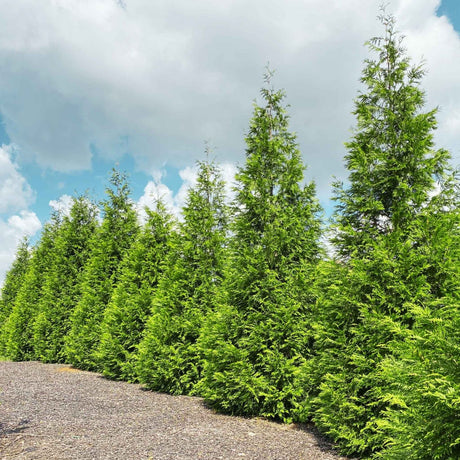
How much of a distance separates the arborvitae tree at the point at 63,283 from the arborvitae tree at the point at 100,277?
1.36 m

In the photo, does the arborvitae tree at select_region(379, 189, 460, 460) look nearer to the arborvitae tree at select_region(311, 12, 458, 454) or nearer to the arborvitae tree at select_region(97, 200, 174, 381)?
the arborvitae tree at select_region(311, 12, 458, 454)

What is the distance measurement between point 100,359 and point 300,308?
7334 millimetres

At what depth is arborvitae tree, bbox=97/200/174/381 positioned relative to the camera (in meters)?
10.5

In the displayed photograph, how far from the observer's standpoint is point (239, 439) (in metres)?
5.66

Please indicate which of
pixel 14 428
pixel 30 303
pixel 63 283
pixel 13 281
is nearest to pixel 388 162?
pixel 14 428

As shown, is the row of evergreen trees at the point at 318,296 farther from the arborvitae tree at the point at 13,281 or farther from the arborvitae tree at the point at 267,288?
the arborvitae tree at the point at 13,281

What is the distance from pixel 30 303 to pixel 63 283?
10.8ft

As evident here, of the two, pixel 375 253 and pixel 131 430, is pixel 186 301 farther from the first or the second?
pixel 375 253

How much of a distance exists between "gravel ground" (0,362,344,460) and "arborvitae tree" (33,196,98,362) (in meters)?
5.75

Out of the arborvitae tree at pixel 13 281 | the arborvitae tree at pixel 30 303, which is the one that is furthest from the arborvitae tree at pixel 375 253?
the arborvitae tree at pixel 13 281

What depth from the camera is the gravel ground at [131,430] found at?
5004mm

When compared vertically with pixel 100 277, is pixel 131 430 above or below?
below

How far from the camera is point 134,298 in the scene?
10656mm

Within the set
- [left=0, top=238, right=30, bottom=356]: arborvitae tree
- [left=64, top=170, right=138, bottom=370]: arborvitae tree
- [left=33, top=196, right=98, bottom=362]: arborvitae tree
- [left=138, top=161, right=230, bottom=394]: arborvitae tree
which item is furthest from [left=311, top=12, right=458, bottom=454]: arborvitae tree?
[left=0, top=238, right=30, bottom=356]: arborvitae tree
